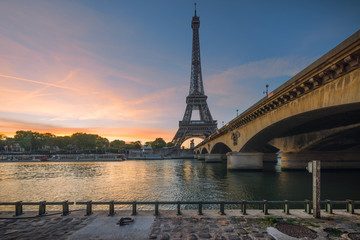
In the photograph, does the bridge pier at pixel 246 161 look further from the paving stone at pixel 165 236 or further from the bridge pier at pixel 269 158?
the paving stone at pixel 165 236

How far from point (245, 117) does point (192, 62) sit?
9926 centimetres

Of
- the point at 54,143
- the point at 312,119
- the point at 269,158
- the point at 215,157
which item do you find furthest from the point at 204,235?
the point at 54,143

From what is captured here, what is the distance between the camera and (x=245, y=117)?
29922 millimetres

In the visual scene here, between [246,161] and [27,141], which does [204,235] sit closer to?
[246,161]

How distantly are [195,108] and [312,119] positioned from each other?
100.0 metres

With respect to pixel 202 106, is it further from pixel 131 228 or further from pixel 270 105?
pixel 131 228

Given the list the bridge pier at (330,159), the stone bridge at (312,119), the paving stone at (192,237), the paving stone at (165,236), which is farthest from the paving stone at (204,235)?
the bridge pier at (330,159)

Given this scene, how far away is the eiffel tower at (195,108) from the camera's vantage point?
108 meters

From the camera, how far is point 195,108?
119 meters

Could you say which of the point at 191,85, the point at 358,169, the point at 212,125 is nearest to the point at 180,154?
the point at 212,125

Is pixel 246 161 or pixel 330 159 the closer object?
pixel 246 161

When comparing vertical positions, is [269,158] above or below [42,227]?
below

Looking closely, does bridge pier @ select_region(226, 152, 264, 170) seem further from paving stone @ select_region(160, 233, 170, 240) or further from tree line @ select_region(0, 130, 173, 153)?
tree line @ select_region(0, 130, 173, 153)

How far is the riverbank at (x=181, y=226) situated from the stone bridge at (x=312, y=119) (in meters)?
7.12
